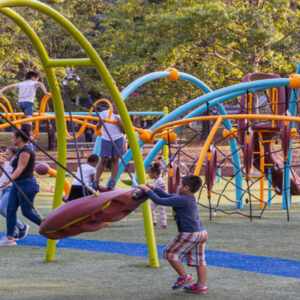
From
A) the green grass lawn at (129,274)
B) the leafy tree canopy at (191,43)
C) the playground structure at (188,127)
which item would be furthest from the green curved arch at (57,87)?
the leafy tree canopy at (191,43)

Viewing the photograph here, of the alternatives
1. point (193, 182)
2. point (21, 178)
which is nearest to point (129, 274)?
point (193, 182)

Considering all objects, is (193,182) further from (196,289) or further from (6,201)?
(6,201)

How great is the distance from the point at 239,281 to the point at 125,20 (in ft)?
61.1

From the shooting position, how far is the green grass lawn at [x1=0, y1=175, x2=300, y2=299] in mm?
5074

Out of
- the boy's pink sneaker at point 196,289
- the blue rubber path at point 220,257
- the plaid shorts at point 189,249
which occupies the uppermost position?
the plaid shorts at point 189,249

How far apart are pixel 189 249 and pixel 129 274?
0.92 meters

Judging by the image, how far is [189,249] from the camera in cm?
518

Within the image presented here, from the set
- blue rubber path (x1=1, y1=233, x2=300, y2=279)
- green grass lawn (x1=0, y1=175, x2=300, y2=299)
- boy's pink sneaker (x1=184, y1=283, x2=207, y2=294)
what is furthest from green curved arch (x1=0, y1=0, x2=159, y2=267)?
boy's pink sneaker (x1=184, y1=283, x2=207, y2=294)

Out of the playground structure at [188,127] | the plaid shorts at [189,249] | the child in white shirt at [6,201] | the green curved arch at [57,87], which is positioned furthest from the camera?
the child in white shirt at [6,201]

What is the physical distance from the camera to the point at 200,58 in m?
21.5

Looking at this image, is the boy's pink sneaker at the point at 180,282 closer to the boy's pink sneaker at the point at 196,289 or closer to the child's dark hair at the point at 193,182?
the boy's pink sneaker at the point at 196,289

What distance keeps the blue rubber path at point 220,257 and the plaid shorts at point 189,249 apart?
40.2 inches

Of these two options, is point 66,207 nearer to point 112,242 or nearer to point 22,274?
point 22,274

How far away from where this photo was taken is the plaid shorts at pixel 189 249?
5176 mm
